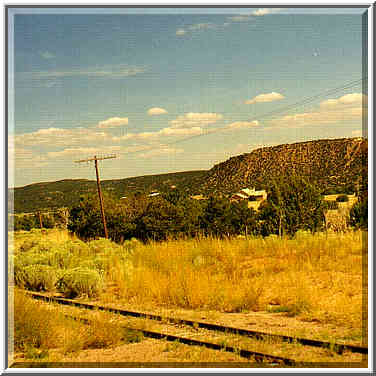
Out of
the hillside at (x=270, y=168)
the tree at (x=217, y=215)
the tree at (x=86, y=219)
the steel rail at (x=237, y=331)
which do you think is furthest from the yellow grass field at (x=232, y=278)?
the hillside at (x=270, y=168)

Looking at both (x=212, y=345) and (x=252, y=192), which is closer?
(x=212, y=345)

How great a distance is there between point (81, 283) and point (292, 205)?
11549mm

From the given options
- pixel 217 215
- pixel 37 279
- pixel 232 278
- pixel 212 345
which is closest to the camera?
pixel 212 345

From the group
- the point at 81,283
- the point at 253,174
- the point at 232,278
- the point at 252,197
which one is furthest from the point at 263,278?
the point at 253,174

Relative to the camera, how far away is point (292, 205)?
19.1 meters

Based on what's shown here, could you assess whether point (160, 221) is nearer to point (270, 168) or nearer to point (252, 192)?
point (252, 192)

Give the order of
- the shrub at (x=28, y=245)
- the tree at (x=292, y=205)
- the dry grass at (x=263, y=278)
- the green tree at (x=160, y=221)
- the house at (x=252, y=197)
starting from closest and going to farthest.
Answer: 1. the dry grass at (x=263, y=278)
2. the shrub at (x=28, y=245)
3. the tree at (x=292, y=205)
4. the green tree at (x=160, y=221)
5. the house at (x=252, y=197)

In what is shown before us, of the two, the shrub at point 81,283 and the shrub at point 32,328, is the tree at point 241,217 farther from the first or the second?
the shrub at point 32,328

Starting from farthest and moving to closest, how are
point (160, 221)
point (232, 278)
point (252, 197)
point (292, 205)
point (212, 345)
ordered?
point (252, 197) → point (160, 221) → point (292, 205) → point (232, 278) → point (212, 345)

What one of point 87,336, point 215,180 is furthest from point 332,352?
point 215,180

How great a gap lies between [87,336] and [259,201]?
16427 mm

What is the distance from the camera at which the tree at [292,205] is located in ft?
60.7

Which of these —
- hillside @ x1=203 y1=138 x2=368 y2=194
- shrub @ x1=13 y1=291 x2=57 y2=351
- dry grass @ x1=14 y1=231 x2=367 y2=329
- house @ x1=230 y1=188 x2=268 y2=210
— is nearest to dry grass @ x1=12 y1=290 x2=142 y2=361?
shrub @ x1=13 y1=291 x2=57 y2=351

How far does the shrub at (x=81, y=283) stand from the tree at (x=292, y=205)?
10014 millimetres
